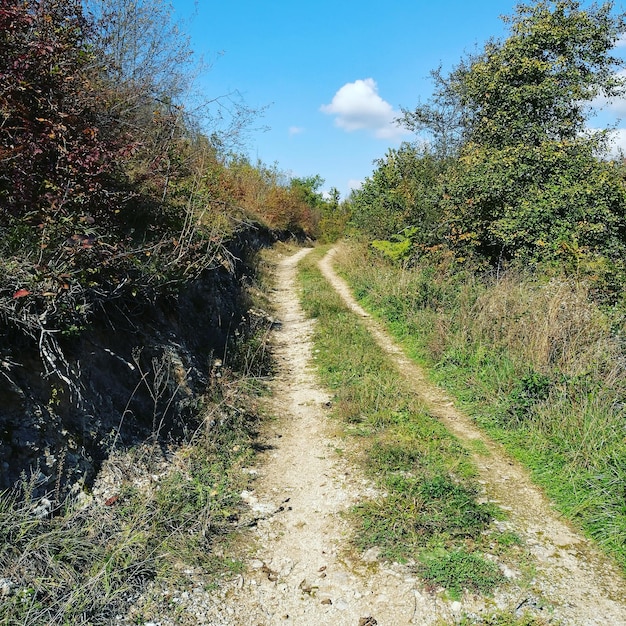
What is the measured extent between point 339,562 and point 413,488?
3.66ft

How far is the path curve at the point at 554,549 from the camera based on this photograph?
3357 millimetres

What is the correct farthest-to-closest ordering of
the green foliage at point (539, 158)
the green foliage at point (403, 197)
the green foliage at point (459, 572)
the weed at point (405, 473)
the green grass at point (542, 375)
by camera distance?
the green foliage at point (403, 197), the green foliage at point (539, 158), the green grass at point (542, 375), the weed at point (405, 473), the green foliage at point (459, 572)

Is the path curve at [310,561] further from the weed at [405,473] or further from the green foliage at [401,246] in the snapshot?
the green foliage at [401,246]

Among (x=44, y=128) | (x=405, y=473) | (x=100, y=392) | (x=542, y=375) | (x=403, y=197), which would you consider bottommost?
(x=405, y=473)

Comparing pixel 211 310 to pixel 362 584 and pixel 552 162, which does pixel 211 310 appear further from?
pixel 552 162

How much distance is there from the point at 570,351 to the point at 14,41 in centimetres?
743

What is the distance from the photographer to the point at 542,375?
6258mm

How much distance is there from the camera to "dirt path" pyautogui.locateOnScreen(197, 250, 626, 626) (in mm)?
3377

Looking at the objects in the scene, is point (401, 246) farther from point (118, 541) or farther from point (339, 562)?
point (118, 541)

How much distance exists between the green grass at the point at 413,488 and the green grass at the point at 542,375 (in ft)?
2.44

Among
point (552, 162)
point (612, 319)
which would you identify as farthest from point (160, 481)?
point (552, 162)

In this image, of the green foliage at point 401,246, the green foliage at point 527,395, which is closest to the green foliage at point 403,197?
the green foliage at point 401,246

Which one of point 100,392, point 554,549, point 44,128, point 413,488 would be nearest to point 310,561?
point 413,488

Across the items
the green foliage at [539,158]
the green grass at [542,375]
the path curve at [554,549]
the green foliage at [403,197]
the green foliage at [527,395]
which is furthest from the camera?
the green foliage at [403,197]
